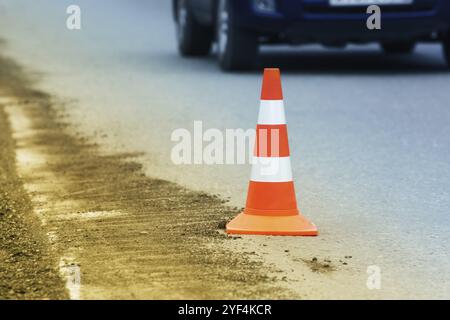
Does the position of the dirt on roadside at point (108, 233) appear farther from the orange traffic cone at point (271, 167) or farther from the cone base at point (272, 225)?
the orange traffic cone at point (271, 167)

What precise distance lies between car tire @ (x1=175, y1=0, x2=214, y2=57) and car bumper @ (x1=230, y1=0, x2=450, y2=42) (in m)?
2.81

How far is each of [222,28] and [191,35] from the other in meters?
2.16

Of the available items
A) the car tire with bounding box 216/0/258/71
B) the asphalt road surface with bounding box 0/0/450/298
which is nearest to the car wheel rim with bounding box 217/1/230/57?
the car tire with bounding box 216/0/258/71

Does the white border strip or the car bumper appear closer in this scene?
the white border strip

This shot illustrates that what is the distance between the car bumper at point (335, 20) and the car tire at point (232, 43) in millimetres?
208

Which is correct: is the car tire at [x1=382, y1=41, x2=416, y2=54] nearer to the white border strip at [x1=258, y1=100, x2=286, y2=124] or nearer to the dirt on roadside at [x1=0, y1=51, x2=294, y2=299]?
the dirt on roadside at [x1=0, y1=51, x2=294, y2=299]

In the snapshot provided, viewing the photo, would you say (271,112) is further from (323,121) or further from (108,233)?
(323,121)

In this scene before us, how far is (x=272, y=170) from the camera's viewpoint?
22.2ft

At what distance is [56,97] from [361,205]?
6054 mm

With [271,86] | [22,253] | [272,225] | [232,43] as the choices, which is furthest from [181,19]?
[22,253]

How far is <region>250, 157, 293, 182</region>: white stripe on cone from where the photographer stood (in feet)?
22.1

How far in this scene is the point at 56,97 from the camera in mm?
12852
